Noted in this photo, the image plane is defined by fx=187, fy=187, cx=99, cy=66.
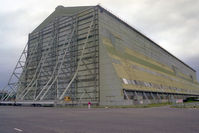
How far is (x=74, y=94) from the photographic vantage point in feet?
137

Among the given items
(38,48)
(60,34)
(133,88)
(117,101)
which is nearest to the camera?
(117,101)

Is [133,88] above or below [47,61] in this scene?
below

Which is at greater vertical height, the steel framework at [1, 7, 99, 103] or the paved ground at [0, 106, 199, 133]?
the steel framework at [1, 7, 99, 103]

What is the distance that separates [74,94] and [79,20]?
18016 millimetres

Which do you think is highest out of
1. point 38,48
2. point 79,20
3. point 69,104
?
point 79,20

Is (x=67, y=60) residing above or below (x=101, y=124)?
above

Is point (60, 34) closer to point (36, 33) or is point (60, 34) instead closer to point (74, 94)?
point (36, 33)

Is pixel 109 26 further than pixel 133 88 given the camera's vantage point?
Yes

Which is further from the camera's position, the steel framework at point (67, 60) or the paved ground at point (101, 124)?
the steel framework at point (67, 60)

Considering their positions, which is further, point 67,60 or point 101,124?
point 67,60

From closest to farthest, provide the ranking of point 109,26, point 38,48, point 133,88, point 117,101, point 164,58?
point 117,101, point 133,88, point 109,26, point 38,48, point 164,58

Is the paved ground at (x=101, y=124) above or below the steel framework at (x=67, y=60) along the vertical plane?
below

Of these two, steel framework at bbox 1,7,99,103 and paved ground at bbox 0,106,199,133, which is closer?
paved ground at bbox 0,106,199,133

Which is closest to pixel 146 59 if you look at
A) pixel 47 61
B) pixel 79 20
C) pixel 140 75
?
pixel 140 75
